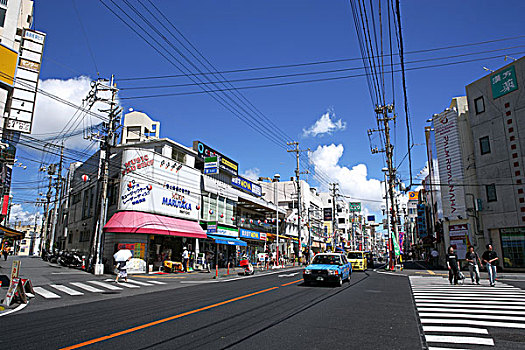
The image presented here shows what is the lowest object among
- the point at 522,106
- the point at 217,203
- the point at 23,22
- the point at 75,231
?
the point at 75,231

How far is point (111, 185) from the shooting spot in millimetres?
26516

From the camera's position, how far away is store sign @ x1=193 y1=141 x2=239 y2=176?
3312cm

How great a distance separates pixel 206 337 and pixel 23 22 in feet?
147

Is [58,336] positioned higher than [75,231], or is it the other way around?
[75,231]

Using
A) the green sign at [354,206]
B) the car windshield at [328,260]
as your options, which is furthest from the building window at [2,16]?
the green sign at [354,206]

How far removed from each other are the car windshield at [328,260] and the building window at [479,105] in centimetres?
2119

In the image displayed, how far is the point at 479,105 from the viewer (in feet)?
93.5

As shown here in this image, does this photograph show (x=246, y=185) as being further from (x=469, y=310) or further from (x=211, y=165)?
(x=469, y=310)

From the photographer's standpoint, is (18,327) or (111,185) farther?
(111,185)

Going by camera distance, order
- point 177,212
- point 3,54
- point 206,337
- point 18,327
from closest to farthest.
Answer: point 206,337 < point 18,327 < point 3,54 < point 177,212

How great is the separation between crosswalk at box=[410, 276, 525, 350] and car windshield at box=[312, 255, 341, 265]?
445 centimetres

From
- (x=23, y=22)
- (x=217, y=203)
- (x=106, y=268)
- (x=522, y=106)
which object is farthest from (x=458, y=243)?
(x=23, y=22)

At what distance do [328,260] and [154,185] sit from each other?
15.4m

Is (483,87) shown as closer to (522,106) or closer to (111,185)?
(522,106)
